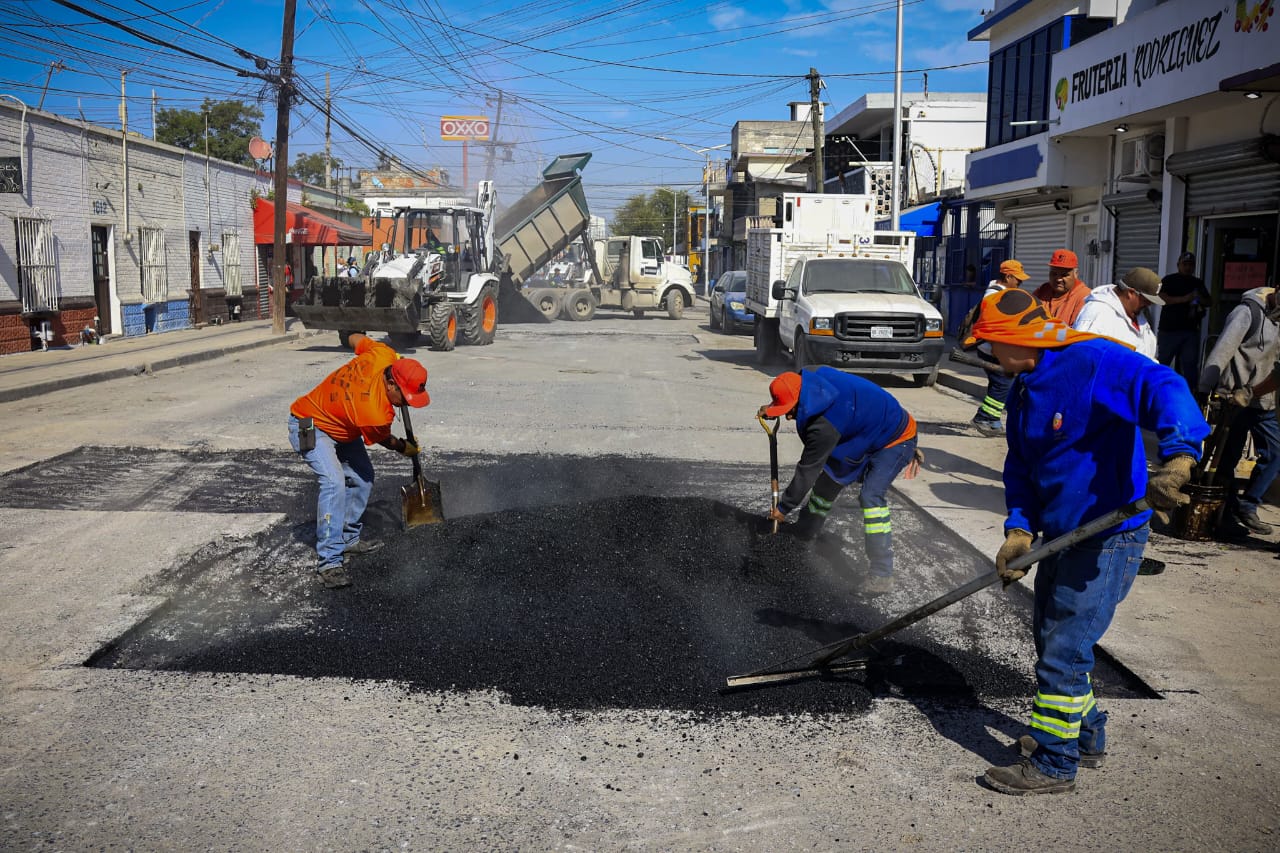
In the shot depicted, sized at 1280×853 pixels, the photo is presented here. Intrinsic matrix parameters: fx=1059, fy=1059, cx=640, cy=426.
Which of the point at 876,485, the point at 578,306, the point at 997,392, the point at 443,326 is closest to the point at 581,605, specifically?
Result: the point at 876,485

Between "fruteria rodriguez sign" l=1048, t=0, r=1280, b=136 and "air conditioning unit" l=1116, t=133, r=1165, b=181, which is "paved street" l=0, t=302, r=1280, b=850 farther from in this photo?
"air conditioning unit" l=1116, t=133, r=1165, b=181

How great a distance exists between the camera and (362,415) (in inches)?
219

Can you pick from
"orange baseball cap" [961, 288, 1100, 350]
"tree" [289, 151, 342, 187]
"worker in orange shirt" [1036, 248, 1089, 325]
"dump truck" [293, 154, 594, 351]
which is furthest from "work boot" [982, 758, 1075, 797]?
"tree" [289, 151, 342, 187]

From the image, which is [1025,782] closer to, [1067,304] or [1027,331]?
[1027,331]

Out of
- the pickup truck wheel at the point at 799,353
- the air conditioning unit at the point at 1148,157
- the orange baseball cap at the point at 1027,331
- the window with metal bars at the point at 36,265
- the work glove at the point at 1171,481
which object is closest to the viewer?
the work glove at the point at 1171,481

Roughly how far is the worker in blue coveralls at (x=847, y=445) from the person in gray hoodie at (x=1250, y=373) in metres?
2.45

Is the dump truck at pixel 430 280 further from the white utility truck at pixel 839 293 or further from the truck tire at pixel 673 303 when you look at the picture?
the truck tire at pixel 673 303

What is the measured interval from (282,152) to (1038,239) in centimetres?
1669

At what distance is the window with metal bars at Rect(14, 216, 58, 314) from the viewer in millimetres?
19016

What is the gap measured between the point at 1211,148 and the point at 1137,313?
23.2 feet

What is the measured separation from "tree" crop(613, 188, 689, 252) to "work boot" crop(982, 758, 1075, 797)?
10048cm

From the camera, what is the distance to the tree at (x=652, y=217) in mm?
103688

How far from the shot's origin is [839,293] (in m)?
16.0

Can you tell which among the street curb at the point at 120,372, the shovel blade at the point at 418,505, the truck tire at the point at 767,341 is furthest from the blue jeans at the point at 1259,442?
the street curb at the point at 120,372
